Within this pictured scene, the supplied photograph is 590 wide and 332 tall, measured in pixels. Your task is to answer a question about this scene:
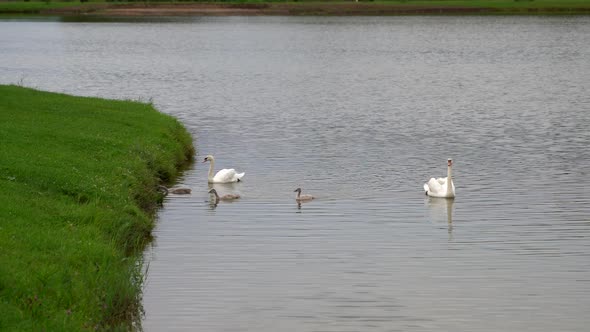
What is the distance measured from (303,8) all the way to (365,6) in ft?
25.0

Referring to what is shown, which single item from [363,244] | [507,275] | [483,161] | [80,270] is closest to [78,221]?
[80,270]

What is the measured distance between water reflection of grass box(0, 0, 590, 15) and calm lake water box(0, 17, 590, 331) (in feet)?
184

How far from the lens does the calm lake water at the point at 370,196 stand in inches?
728

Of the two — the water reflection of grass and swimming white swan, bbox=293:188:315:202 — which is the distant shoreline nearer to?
the water reflection of grass

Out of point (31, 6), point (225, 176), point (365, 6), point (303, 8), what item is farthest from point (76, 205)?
point (31, 6)

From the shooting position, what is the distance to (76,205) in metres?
21.0

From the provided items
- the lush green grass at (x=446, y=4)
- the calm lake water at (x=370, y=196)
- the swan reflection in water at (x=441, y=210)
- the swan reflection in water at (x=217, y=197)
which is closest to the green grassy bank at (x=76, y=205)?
the calm lake water at (x=370, y=196)

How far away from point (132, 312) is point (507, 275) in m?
7.11

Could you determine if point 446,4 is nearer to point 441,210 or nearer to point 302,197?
point 302,197

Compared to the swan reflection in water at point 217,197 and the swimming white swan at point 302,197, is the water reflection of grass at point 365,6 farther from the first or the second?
the swimming white swan at point 302,197

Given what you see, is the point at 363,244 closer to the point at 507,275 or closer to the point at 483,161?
the point at 507,275

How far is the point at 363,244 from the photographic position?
22.8 metres

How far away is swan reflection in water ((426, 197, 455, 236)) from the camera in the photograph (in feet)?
84.0

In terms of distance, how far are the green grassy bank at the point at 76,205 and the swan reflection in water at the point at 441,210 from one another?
21.0 ft
